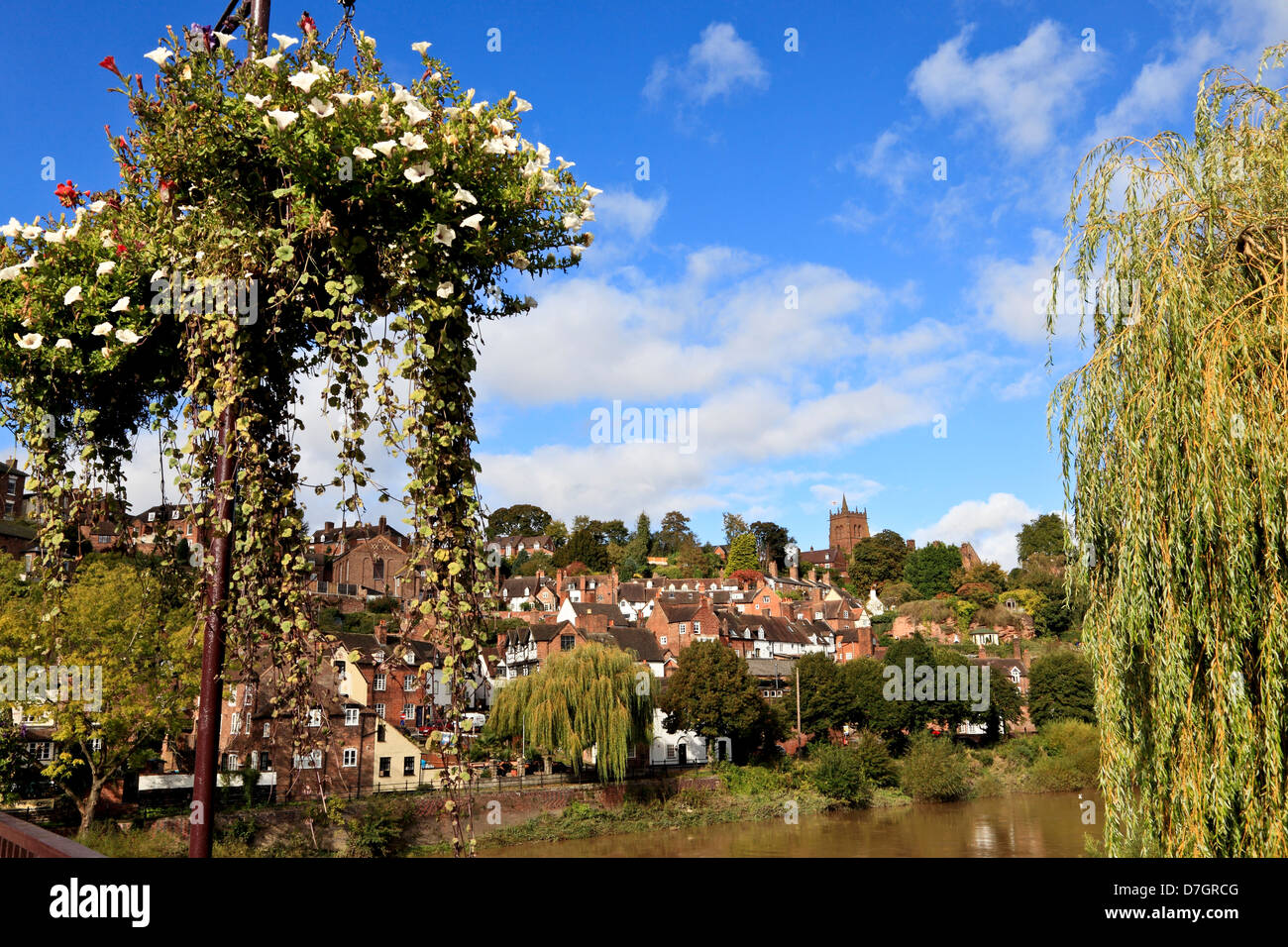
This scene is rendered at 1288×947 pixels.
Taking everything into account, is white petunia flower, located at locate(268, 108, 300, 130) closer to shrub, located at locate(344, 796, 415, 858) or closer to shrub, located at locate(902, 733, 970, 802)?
shrub, located at locate(344, 796, 415, 858)

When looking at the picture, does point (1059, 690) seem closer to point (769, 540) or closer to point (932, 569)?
point (932, 569)

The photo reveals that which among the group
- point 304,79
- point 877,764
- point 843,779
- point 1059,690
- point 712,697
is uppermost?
point 304,79

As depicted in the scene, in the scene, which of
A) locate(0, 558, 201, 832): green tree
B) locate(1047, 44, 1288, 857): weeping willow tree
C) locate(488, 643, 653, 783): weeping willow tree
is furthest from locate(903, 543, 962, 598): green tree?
locate(1047, 44, 1288, 857): weeping willow tree

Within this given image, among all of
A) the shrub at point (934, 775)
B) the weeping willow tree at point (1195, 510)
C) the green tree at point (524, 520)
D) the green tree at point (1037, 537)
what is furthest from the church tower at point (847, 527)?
the weeping willow tree at point (1195, 510)

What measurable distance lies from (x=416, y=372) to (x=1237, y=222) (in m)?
6.60

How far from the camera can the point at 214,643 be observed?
449cm

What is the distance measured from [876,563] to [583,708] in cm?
7632

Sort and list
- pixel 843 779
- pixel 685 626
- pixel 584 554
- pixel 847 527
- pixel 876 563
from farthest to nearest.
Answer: pixel 847 527 < pixel 876 563 < pixel 584 554 < pixel 685 626 < pixel 843 779

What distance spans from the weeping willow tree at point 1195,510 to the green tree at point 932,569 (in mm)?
97180

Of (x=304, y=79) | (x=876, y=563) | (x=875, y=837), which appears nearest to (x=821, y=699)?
(x=875, y=837)

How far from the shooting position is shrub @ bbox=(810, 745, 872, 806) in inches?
1668

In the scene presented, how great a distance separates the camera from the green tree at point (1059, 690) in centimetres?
5466

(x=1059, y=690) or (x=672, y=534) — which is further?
(x=672, y=534)
